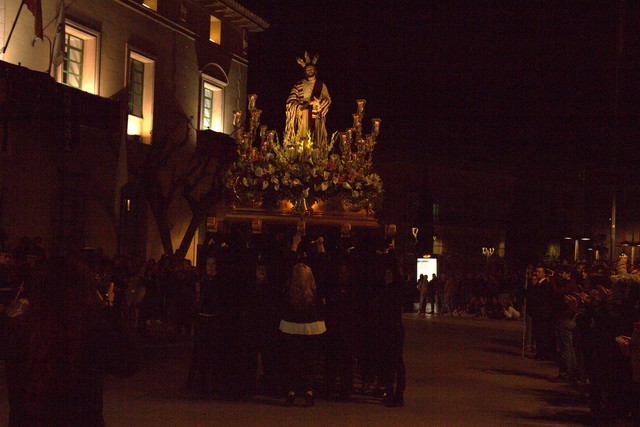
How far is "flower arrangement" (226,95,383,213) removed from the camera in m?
16.3

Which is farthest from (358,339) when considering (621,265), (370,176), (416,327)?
(416,327)

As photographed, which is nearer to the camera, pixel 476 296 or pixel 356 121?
pixel 356 121

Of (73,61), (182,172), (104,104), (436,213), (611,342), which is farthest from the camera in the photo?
(436,213)

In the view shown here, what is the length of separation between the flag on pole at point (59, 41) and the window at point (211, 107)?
11.4 metres

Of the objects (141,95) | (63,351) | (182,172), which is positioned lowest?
(63,351)

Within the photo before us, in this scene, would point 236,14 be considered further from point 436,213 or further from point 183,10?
point 436,213

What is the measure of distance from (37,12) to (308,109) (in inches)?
416

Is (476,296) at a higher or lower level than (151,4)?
lower

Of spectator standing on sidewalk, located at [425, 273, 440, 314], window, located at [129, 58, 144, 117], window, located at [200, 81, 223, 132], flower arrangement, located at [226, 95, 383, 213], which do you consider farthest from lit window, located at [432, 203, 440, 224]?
flower arrangement, located at [226, 95, 383, 213]

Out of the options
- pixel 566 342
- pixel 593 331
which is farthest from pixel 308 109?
pixel 593 331

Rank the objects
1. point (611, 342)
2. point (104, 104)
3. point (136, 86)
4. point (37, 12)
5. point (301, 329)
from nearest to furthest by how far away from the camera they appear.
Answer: point (611, 342), point (301, 329), point (37, 12), point (104, 104), point (136, 86)

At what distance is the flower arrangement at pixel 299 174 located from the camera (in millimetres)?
16266

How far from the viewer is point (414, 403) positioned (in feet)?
42.3

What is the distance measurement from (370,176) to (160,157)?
1862 cm
